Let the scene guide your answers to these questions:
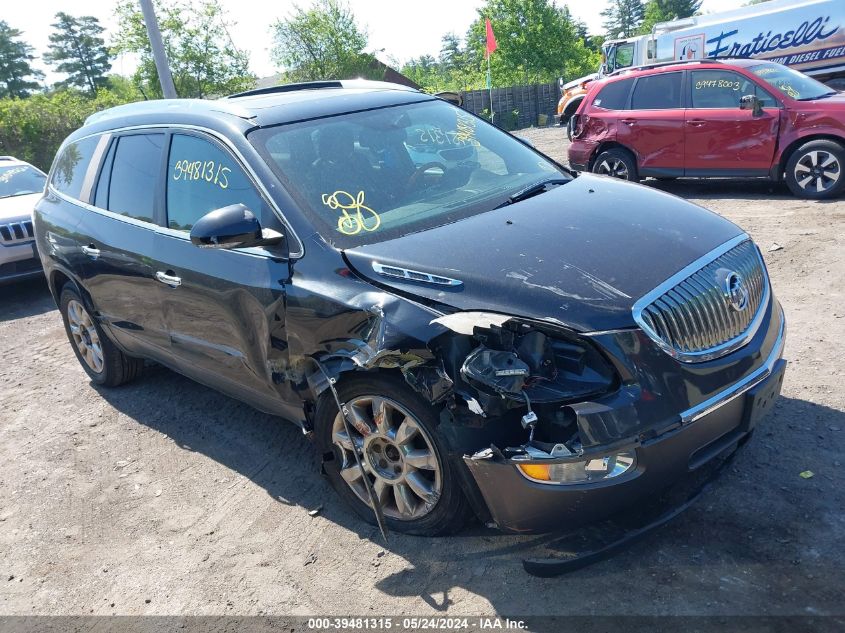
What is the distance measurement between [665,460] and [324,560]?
1.56 metres

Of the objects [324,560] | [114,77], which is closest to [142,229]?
[324,560]

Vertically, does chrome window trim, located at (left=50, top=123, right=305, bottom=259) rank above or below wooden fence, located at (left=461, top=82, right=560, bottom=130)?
above

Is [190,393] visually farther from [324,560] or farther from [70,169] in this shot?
[324,560]

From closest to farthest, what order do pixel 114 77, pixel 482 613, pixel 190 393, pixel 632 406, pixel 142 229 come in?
pixel 632 406, pixel 482 613, pixel 142 229, pixel 190 393, pixel 114 77

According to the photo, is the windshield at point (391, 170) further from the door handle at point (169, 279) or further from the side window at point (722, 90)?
the side window at point (722, 90)

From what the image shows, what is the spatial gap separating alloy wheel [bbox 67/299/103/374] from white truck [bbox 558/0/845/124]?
56.0ft

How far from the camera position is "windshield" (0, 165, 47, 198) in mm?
9734

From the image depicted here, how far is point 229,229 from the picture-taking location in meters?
3.18

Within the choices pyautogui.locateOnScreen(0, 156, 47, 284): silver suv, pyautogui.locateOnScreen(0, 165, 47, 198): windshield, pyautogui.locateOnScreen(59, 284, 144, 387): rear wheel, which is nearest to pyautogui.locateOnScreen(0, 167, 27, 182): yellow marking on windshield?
pyautogui.locateOnScreen(0, 165, 47, 198): windshield

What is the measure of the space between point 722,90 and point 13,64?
242 feet

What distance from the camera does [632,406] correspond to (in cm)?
253

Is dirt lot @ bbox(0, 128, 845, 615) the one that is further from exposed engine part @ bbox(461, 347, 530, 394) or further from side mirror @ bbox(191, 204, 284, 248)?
side mirror @ bbox(191, 204, 284, 248)

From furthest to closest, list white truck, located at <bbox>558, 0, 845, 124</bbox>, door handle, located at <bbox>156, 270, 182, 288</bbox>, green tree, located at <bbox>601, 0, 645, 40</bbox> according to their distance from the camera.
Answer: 1. green tree, located at <bbox>601, 0, 645, 40</bbox>
2. white truck, located at <bbox>558, 0, 845, 124</bbox>
3. door handle, located at <bbox>156, 270, 182, 288</bbox>

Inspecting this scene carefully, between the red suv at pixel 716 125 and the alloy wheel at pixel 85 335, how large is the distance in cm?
746
